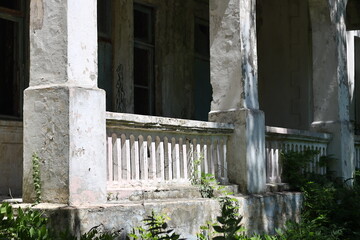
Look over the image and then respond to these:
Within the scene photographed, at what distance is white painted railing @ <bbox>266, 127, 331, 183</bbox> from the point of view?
909cm

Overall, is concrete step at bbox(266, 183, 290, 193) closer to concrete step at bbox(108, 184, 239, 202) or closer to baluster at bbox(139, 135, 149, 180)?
concrete step at bbox(108, 184, 239, 202)

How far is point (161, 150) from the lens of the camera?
7.04m

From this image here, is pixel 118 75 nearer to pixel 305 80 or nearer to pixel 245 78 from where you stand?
pixel 245 78

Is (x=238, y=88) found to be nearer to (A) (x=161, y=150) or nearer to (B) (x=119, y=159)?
(A) (x=161, y=150)

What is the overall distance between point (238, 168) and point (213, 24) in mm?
1776

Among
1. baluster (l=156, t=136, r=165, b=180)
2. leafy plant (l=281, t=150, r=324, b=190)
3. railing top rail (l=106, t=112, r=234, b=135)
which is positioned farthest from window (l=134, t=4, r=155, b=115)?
baluster (l=156, t=136, r=165, b=180)

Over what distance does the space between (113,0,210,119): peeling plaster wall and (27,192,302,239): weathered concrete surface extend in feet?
9.97

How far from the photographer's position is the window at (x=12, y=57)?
855 centimetres

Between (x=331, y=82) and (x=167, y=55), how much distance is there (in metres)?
2.71

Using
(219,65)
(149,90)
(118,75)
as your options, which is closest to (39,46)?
(219,65)

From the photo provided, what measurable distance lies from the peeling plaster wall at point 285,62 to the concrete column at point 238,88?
5028 millimetres

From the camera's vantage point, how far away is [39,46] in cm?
596

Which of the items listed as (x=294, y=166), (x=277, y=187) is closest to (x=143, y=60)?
(x=294, y=166)

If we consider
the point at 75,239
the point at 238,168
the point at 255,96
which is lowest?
the point at 75,239
